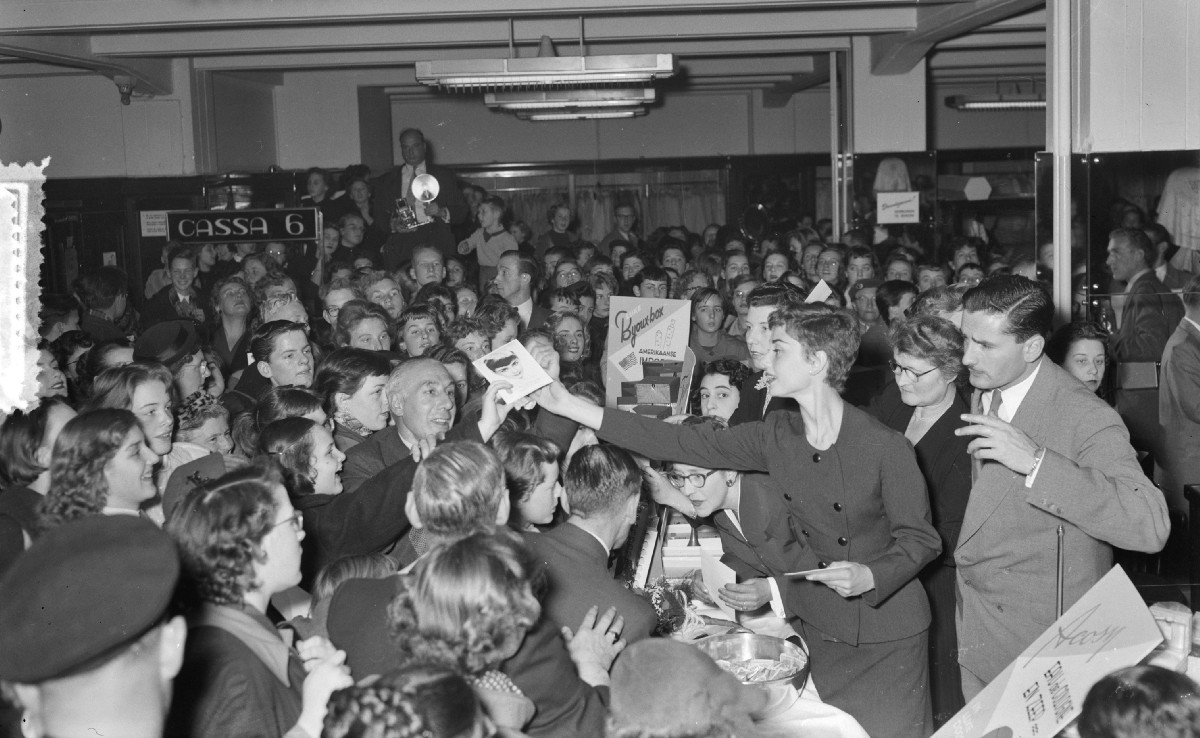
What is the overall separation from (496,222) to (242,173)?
3072 mm

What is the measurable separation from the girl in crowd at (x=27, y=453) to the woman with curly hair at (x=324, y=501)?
0.66 meters

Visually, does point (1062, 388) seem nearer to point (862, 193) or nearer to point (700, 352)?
point (700, 352)

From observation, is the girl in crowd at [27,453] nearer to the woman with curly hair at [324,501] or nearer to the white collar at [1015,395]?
the woman with curly hair at [324,501]

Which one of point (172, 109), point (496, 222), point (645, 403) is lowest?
point (645, 403)

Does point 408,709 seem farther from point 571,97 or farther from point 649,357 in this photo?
point 571,97

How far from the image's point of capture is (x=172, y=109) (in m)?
11.4

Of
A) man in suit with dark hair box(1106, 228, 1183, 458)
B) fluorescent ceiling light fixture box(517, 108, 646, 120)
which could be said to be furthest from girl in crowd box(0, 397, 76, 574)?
fluorescent ceiling light fixture box(517, 108, 646, 120)

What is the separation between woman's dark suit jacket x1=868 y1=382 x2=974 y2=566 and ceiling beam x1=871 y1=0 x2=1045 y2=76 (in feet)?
17.3

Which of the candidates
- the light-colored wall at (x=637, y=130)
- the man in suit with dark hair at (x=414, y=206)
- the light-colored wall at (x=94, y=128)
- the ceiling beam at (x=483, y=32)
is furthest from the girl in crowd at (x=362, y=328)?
the light-colored wall at (x=637, y=130)

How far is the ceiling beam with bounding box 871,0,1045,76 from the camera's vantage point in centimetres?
819

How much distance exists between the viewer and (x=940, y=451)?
144 inches

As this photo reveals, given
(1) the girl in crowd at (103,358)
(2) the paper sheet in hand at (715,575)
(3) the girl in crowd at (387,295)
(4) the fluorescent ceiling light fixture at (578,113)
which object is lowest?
(2) the paper sheet in hand at (715,575)

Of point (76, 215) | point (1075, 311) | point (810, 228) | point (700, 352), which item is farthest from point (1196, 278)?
point (76, 215)

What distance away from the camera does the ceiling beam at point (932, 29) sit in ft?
26.9
